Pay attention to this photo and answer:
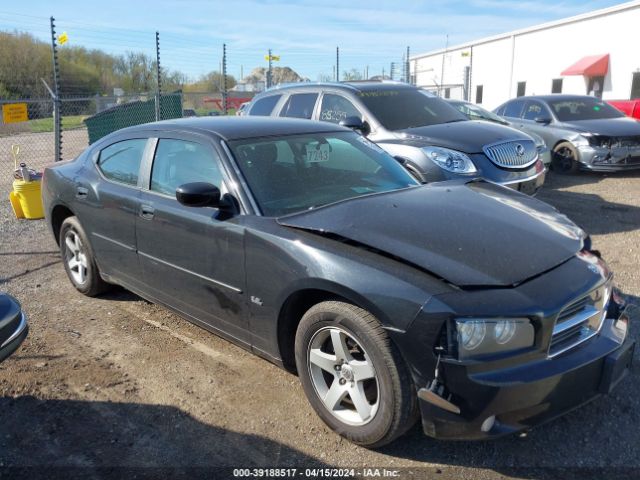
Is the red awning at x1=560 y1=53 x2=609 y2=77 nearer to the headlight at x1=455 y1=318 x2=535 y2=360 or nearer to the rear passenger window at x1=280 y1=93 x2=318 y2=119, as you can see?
the rear passenger window at x1=280 y1=93 x2=318 y2=119

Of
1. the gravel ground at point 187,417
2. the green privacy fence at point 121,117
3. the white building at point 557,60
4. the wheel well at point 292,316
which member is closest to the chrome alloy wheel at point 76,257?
the gravel ground at point 187,417

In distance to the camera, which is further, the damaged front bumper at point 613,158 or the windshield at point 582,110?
the windshield at point 582,110

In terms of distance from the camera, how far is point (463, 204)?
344cm

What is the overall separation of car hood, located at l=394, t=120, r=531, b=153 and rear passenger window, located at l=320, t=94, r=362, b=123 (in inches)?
31.2

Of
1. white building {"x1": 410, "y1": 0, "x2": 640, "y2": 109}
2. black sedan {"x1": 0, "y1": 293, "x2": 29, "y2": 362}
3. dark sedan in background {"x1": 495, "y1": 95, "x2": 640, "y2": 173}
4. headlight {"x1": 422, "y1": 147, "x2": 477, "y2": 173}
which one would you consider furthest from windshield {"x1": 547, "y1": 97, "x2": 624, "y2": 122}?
black sedan {"x1": 0, "y1": 293, "x2": 29, "y2": 362}

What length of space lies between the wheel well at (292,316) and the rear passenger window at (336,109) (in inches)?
180

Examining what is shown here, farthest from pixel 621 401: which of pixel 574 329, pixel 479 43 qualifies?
pixel 479 43

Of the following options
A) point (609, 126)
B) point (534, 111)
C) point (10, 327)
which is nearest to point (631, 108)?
point (534, 111)

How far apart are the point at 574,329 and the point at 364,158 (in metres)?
1.97

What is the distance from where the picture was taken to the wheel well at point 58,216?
5203 millimetres

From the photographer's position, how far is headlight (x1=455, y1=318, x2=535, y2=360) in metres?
2.42

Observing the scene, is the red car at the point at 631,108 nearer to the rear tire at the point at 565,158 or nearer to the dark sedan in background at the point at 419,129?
the rear tire at the point at 565,158

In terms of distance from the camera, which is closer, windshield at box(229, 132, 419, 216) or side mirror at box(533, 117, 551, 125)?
windshield at box(229, 132, 419, 216)

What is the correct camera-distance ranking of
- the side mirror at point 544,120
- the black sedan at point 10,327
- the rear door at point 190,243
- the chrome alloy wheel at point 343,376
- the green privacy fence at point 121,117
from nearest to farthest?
the chrome alloy wheel at point 343,376 → the black sedan at point 10,327 → the rear door at point 190,243 → the side mirror at point 544,120 → the green privacy fence at point 121,117
